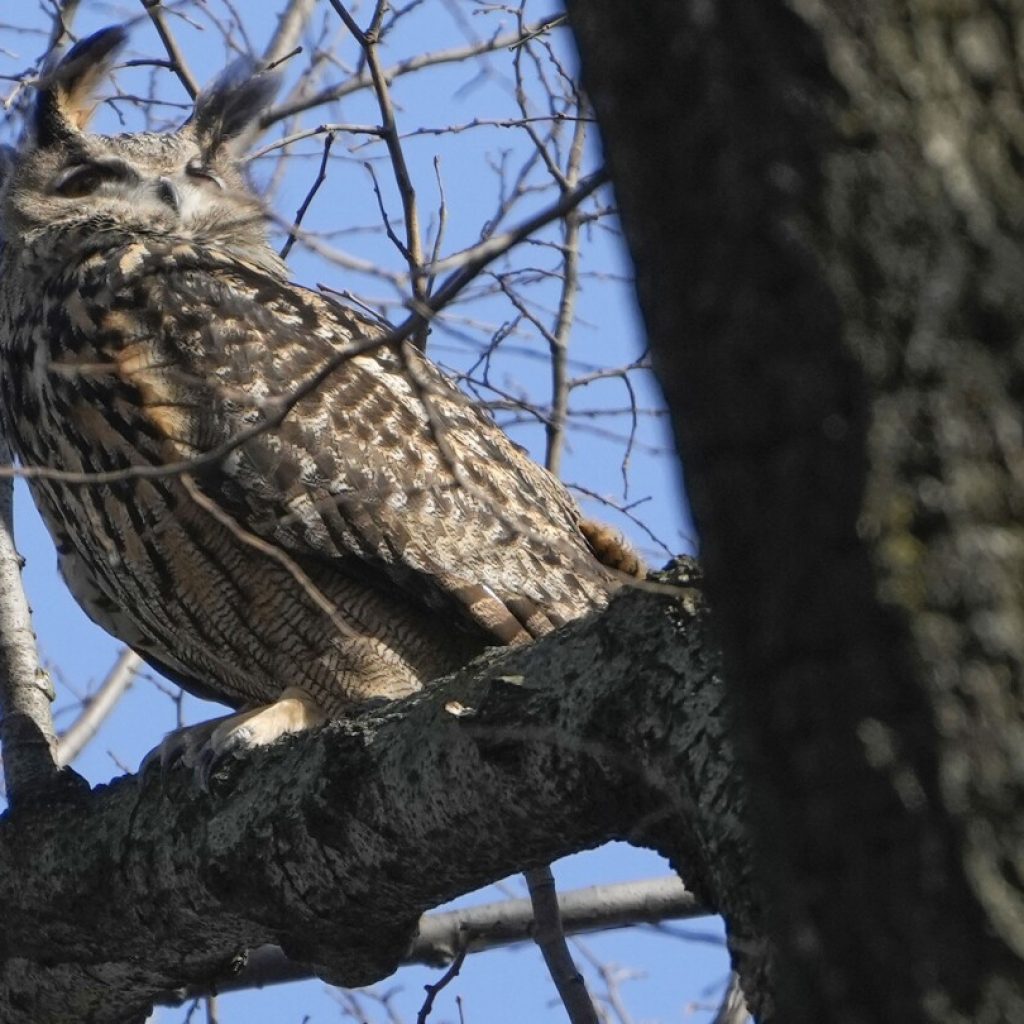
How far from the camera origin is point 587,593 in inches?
148

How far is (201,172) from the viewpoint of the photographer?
484 centimetres

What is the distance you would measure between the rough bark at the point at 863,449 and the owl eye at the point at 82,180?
370 cm

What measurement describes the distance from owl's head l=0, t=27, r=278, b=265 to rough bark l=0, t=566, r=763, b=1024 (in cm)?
181

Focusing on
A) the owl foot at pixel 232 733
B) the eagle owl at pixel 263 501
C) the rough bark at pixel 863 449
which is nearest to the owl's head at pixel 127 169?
the eagle owl at pixel 263 501

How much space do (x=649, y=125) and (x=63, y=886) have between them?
2393 millimetres

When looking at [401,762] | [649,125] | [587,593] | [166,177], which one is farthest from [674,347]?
[166,177]

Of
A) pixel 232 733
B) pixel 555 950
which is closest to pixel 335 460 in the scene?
pixel 232 733

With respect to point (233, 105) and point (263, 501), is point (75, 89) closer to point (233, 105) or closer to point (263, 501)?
point (233, 105)

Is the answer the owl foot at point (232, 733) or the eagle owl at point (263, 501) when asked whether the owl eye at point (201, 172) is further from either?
the owl foot at point (232, 733)

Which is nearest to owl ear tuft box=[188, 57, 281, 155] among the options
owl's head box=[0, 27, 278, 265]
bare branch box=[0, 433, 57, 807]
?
owl's head box=[0, 27, 278, 265]

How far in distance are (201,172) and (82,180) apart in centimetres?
35

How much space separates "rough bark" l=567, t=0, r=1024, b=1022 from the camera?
3.62 ft

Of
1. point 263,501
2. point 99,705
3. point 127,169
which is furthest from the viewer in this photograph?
point 99,705

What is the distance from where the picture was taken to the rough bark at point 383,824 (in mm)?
2268
